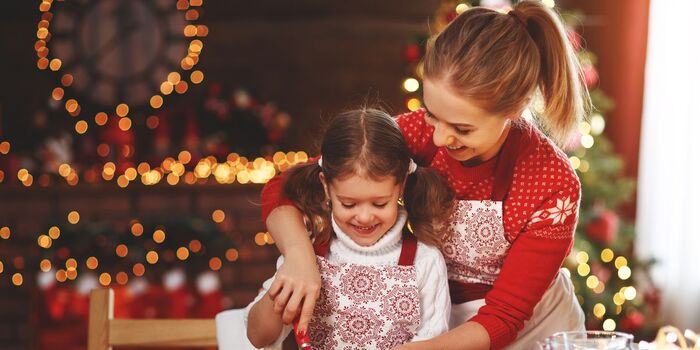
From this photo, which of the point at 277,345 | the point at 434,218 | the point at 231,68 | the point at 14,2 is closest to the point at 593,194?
the point at 231,68

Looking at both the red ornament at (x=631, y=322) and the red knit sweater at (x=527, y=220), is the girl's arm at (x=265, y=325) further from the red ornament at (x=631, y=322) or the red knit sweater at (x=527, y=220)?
the red ornament at (x=631, y=322)

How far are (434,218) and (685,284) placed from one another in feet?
9.49

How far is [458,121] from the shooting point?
140 cm

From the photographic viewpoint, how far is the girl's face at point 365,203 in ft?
4.87

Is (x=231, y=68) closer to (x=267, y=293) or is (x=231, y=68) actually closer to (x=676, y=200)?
(x=676, y=200)

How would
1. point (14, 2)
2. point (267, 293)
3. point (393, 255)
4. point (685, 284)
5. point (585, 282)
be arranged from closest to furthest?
point (267, 293) < point (393, 255) < point (585, 282) < point (685, 284) < point (14, 2)

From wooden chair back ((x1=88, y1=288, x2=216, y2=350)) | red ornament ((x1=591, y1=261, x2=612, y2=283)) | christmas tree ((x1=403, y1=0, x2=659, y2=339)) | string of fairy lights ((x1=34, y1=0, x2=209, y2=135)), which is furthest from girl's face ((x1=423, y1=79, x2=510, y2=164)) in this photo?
string of fairy lights ((x1=34, y1=0, x2=209, y2=135))

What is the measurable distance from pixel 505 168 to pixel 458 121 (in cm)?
22

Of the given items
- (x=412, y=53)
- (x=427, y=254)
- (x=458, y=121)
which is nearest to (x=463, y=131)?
(x=458, y=121)

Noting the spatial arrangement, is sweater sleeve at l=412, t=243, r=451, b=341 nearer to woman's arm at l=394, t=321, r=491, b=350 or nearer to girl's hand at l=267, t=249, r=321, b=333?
woman's arm at l=394, t=321, r=491, b=350

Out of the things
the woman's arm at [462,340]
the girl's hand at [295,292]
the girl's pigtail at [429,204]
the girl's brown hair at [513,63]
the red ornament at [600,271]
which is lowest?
the red ornament at [600,271]

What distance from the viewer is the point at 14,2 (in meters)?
4.41

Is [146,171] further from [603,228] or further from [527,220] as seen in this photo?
[527,220]

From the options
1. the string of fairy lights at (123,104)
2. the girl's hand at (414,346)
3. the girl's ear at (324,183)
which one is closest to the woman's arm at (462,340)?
the girl's hand at (414,346)
